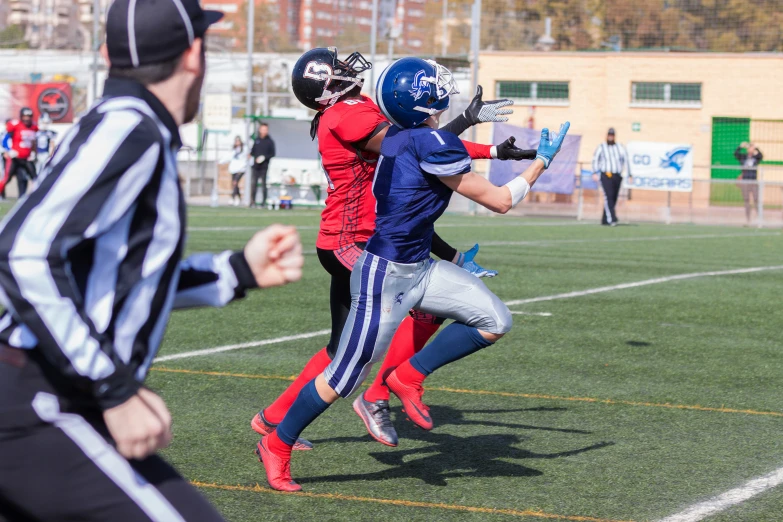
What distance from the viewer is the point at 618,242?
789 inches

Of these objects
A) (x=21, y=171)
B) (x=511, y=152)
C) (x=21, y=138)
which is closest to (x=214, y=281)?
(x=511, y=152)

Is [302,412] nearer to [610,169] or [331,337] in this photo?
[331,337]

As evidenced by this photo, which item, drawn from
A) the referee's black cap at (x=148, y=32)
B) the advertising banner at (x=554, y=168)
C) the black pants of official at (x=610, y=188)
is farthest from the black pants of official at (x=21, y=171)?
the referee's black cap at (x=148, y=32)

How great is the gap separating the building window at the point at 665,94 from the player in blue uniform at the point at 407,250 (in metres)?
42.9

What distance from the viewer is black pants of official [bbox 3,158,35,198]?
86.6 ft

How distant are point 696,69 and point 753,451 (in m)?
42.6

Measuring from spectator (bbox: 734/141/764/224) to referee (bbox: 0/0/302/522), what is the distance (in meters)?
27.9

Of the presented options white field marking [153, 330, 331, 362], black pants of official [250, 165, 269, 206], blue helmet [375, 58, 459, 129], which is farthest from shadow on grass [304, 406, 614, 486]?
black pants of official [250, 165, 269, 206]

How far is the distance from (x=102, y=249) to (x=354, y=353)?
2.53 metres

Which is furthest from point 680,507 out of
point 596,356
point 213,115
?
point 213,115

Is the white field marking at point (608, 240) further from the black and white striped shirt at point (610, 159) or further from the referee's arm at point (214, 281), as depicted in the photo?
the referee's arm at point (214, 281)

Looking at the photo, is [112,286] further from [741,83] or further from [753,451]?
[741,83]

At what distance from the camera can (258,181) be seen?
2991cm

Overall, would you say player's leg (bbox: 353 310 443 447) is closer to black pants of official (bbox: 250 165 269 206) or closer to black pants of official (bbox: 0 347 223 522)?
black pants of official (bbox: 0 347 223 522)
